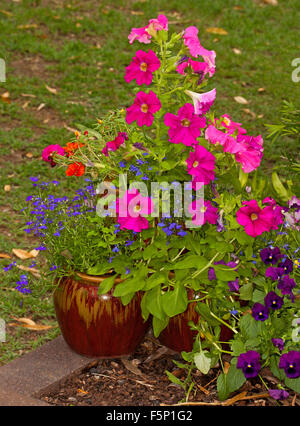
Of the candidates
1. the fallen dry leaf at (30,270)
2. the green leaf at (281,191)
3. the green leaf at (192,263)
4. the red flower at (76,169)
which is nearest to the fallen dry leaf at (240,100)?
the green leaf at (281,191)

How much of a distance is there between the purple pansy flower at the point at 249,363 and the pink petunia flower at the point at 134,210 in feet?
2.35

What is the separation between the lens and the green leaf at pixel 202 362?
2895 millimetres

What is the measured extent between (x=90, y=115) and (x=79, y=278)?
3.28 meters

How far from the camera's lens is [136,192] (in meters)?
2.91

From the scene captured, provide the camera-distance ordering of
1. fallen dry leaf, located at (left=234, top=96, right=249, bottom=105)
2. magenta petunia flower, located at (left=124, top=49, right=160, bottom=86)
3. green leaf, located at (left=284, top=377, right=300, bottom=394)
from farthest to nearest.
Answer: fallen dry leaf, located at (left=234, top=96, right=249, bottom=105), magenta petunia flower, located at (left=124, top=49, right=160, bottom=86), green leaf, located at (left=284, top=377, right=300, bottom=394)

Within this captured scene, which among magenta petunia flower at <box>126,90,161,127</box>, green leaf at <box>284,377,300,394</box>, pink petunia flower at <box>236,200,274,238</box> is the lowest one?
green leaf at <box>284,377,300,394</box>

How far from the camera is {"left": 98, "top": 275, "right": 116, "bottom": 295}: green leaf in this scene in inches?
119

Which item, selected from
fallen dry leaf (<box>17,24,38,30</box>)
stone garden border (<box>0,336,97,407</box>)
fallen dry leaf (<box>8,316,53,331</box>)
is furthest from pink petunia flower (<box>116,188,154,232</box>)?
fallen dry leaf (<box>17,24,38,30</box>)

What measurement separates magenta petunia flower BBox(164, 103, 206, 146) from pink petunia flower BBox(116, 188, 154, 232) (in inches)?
12.1

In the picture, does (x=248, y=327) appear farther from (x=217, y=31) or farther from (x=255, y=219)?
(x=217, y=31)

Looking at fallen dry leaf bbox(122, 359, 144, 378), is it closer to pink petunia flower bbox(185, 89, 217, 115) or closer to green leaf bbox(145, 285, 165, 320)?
green leaf bbox(145, 285, 165, 320)

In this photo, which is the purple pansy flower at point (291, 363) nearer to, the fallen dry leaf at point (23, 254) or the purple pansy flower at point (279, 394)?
the purple pansy flower at point (279, 394)

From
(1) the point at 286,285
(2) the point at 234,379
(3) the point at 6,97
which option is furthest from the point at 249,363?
(3) the point at 6,97

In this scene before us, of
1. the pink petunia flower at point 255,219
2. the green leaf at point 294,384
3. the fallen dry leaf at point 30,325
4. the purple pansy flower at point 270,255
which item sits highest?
the pink petunia flower at point 255,219
